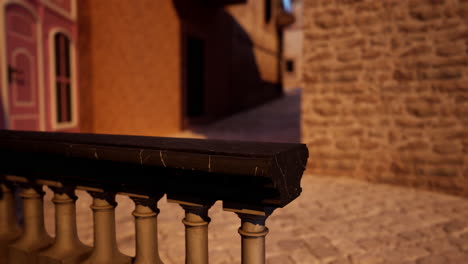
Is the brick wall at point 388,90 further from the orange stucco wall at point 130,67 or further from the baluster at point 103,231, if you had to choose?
the baluster at point 103,231

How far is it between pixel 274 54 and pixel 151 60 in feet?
28.5

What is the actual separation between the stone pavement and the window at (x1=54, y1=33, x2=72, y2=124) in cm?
170

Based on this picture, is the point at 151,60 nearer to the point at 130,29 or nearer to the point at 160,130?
the point at 130,29

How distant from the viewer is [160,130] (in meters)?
7.62

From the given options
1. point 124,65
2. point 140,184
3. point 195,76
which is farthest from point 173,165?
point 195,76

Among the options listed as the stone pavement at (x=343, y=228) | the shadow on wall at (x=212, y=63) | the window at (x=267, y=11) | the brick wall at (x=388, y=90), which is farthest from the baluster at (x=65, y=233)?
the window at (x=267, y=11)

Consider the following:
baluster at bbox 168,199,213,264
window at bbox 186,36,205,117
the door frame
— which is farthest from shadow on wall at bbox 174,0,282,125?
baluster at bbox 168,199,213,264

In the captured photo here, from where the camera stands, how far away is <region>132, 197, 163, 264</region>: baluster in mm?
1173

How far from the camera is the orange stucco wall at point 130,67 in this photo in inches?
223

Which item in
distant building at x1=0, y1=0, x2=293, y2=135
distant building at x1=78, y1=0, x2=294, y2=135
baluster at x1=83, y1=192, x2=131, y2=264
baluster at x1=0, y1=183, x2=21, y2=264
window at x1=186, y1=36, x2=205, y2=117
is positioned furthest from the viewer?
window at x1=186, y1=36, x2=205, y2=117

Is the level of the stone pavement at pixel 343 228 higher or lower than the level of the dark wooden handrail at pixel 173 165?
lower

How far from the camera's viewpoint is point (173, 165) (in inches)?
39.2

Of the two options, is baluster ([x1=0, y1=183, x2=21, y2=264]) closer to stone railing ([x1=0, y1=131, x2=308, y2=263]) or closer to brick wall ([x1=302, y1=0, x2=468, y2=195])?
stone railing ([x1=0, y1=131, x2=308, y2=263])

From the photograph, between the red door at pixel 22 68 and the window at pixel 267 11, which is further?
the window at pixel 267 11
